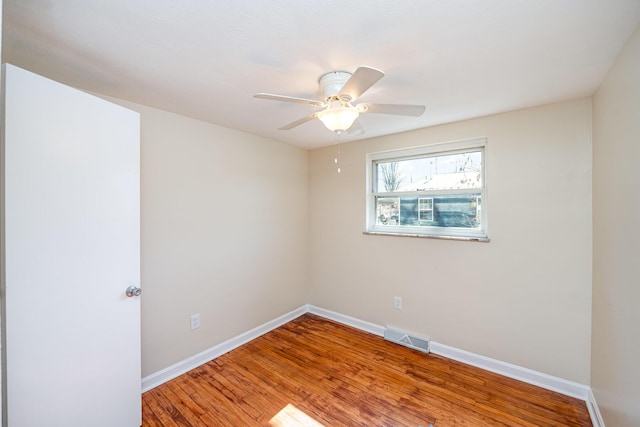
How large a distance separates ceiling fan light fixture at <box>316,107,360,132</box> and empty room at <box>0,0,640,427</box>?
0.01 metres

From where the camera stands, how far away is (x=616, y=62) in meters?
1.41

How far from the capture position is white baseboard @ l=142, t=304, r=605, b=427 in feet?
6.37

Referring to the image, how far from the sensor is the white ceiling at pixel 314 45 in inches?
42.3

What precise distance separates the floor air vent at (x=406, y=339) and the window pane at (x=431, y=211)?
115 centimetres

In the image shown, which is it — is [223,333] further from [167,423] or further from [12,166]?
[12,166]

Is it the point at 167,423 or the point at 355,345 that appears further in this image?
the point at 355,345

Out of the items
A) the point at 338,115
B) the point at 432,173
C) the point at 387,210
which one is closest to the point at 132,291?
the point at 338,115

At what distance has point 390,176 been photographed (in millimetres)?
3002

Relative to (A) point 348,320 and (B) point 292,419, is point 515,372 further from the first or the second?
(B) point 292,419

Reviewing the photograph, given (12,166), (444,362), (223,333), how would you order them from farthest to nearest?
(223,333), (444,362), (12,166)

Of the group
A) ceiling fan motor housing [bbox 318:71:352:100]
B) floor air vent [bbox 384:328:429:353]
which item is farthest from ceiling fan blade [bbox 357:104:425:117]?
floor air vent [bbox 384:328:429:353]

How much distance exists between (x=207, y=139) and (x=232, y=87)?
34.2 inches

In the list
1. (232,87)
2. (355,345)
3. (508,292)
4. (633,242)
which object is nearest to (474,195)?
(508,292)

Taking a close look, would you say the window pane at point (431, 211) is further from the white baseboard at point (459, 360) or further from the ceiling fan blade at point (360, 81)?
the ceiling fan blade at point (360, 81)
